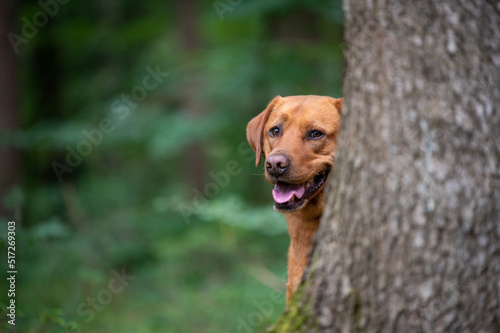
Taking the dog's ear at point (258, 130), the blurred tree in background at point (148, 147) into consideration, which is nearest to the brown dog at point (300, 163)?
the dog's ear at point (258, 130)

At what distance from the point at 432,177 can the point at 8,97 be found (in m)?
8.26

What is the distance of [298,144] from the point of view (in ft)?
12.3

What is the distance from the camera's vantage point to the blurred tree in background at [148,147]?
20.3 ft

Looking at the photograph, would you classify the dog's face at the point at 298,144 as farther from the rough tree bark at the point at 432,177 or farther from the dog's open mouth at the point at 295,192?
the rough tree bark at the point at 432,177

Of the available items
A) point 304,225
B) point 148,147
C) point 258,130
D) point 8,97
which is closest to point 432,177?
point 304,225

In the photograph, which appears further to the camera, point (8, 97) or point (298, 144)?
point (8, 97)

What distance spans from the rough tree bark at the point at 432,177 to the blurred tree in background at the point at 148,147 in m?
2.32

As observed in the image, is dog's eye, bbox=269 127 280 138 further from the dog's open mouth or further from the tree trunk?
the tree trunk

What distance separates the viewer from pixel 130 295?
291 inches

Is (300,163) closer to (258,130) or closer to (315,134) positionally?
(315,134)

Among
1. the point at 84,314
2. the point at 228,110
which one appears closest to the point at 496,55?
the point at 84,314

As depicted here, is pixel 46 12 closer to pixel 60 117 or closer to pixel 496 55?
pixel 60 117

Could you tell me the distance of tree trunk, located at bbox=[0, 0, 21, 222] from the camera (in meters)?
8.26

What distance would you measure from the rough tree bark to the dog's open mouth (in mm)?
1227
